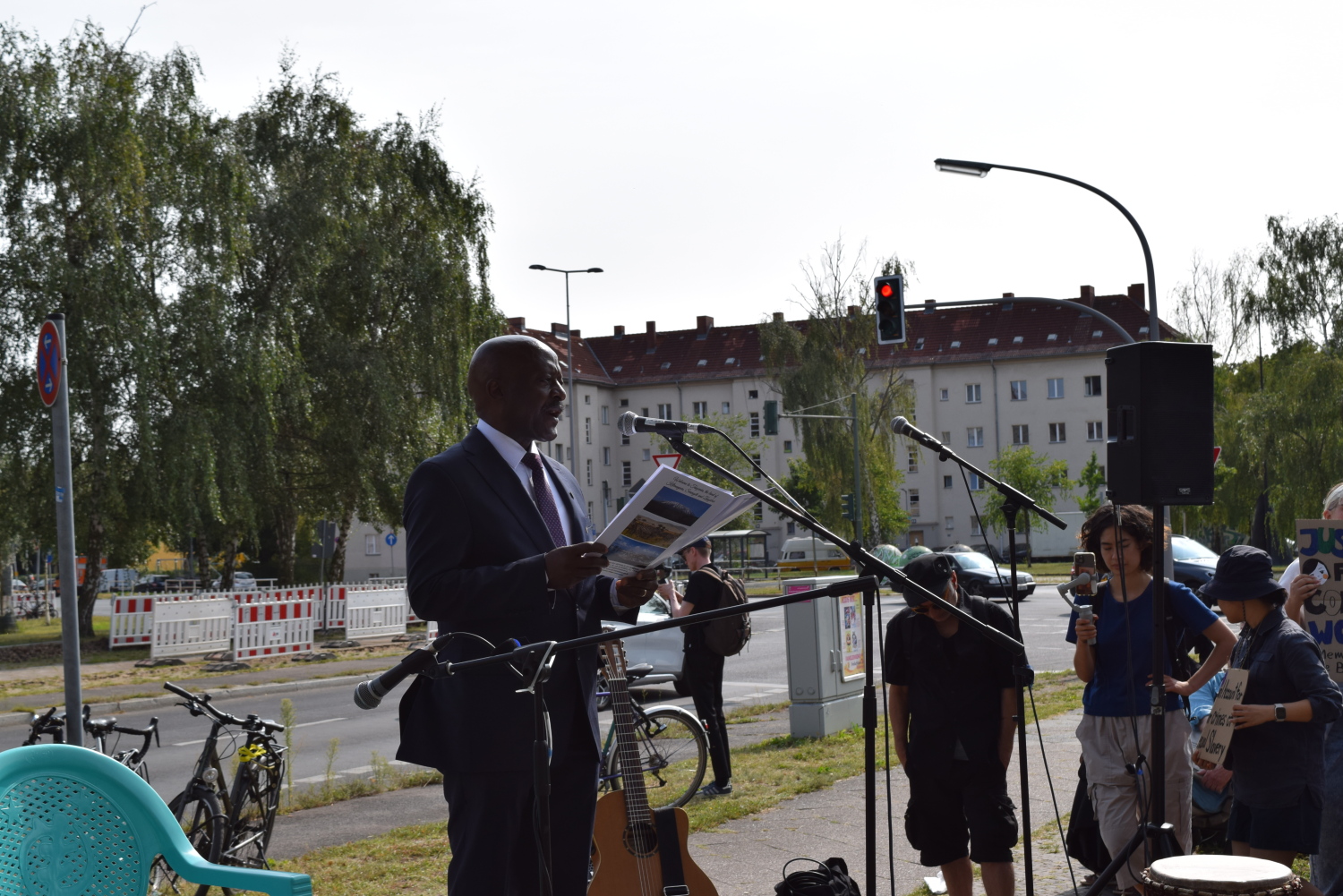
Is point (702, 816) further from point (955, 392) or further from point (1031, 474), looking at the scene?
point (955, 392)

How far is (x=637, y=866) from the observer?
5.19 meters

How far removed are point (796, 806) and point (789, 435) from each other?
83.9 meters

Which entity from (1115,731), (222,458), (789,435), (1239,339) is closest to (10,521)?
(222,458)

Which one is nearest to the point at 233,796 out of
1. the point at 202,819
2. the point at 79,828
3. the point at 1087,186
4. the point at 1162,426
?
the point at 202,819

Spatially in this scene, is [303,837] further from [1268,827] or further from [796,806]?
[1268,827]

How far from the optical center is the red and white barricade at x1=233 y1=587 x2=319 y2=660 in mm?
22594

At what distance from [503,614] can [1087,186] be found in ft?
53.5

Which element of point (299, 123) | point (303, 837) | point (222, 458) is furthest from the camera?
point (299, 123)

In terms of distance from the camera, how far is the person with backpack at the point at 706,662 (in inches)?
367

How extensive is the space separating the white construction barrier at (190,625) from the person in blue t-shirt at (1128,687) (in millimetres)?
19861

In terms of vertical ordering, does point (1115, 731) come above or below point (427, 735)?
below

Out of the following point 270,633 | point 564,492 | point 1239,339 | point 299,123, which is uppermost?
point 299,123

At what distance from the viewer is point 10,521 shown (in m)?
23.4

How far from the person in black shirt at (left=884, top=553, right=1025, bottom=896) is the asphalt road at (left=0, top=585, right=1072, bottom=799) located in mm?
5467
